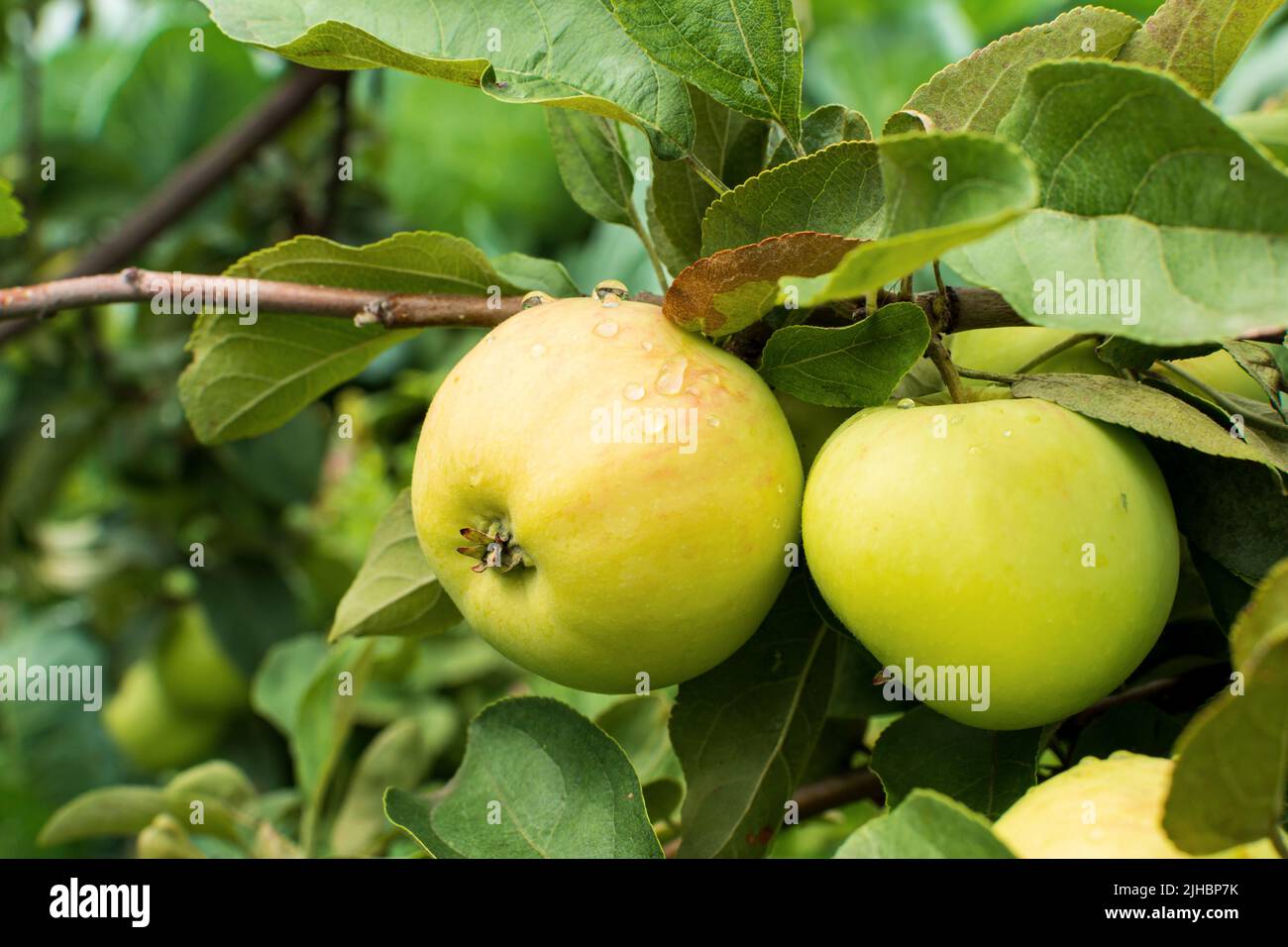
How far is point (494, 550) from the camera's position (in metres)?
0.47

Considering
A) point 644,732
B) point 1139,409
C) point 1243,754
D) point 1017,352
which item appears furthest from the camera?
point 644,732

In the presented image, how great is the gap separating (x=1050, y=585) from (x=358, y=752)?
114 cm

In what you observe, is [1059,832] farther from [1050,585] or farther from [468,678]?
[468,678]

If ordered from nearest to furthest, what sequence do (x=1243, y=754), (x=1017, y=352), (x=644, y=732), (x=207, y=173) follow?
(x=1243, y=754)
(x=1017, y=352)
(x=644, y=732)
(x=207, y=173)

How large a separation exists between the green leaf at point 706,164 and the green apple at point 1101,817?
12.1 inches

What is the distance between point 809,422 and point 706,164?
14cm

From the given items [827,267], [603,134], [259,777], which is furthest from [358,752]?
[827,267]

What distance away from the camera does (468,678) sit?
1.56 meters

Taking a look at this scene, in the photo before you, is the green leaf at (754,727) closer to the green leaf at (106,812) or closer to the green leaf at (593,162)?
the green leaf at (593,162)

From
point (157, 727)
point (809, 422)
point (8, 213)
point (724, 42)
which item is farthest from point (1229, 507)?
point (157, 727)

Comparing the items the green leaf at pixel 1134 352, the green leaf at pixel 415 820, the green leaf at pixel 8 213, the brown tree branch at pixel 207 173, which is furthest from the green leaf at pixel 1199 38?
the brown tree branch at pixel 207 173

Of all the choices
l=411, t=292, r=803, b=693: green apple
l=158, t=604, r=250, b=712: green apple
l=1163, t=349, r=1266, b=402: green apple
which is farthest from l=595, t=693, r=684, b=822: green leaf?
l=158, t=604, r=250, b=712: green apple

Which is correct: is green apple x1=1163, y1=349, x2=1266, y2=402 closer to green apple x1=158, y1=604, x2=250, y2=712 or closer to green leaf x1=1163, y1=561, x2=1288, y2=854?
green leaf x1=1163, y1=561, x2=1288, y2=854

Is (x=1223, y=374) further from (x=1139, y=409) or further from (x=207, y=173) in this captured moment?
(x=207, y=173)
